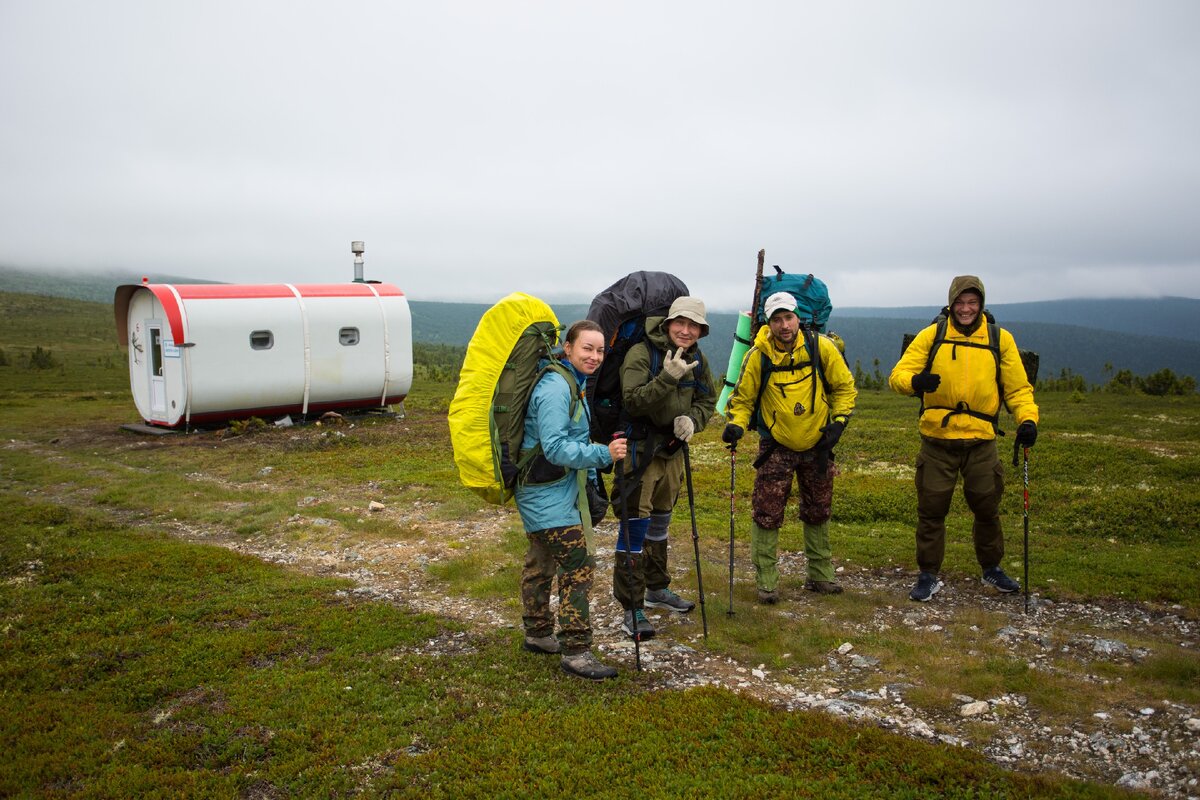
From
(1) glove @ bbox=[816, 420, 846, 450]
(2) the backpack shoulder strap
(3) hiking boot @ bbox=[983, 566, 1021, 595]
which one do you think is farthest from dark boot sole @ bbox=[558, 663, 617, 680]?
(3) hiking boot @ bbox=[983, 566, 1021, 595]

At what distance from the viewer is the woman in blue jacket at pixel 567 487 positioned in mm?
5844

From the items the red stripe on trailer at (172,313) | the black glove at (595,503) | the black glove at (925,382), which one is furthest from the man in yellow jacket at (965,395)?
the red stripe on trailer at (172,313)

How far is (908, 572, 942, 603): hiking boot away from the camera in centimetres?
798

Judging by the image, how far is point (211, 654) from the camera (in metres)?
6.88

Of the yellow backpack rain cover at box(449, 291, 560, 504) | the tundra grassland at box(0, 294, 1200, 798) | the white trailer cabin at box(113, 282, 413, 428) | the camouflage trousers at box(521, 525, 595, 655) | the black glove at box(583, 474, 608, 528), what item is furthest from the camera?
the white trailer cabin at box(113, 282, 413, 428)

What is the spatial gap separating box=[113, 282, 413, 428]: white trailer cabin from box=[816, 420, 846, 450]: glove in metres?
16.8

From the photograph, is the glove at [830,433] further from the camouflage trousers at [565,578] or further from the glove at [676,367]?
the camouflage trousers at [565,578]

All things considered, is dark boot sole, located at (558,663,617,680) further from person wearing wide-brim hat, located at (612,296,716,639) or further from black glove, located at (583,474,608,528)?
black glove, located at (583,474,608,528)

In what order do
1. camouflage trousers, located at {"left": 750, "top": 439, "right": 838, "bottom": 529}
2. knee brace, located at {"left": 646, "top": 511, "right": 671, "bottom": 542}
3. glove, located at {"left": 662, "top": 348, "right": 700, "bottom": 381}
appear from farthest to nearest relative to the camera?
camouflage trousers, located at {"left": 750, "top": 439, "right": 838, "bottom": 529} → knee brace, located at {"left": 646, "top": 511, "right": 671, "bottom": 542} → glove, located at {"left": 662, "top": 348, "right": 700, "bottom": 381}

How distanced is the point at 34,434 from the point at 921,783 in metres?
26.1

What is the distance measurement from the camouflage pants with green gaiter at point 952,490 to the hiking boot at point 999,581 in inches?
3.4

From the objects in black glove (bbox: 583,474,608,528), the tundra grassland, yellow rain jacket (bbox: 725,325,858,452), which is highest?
yellow rain jacket (bbox: 725,325,858,452)

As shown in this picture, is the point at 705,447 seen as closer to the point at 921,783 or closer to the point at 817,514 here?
the point at 817,514

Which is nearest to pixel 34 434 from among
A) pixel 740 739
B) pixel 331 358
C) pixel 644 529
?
pixel 331 358
